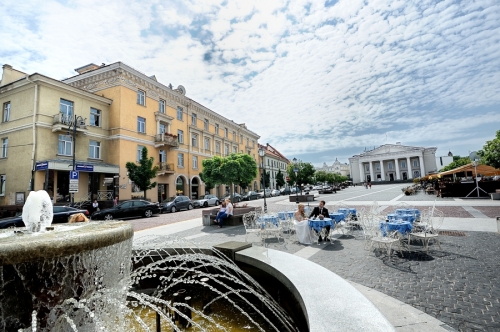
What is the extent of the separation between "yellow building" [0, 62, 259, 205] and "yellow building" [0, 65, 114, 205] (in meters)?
0.07

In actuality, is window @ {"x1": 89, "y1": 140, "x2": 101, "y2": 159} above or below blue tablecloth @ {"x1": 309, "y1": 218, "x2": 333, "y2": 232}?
above

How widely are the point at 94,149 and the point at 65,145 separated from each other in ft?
8.00

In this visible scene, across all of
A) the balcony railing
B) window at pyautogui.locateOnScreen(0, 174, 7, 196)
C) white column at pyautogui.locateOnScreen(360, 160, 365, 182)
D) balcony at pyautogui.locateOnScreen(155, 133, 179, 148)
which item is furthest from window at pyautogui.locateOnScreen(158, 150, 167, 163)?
white column at pyautogui.locateOnScreen(360, 160, 365, 182)

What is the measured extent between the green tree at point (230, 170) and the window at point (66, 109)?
12451 millimetres

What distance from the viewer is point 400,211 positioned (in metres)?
10.1

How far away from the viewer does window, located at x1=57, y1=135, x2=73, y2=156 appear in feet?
68.6

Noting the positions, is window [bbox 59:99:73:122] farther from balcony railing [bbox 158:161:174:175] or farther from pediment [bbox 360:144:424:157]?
pediment [bbox 360:144:424:157]

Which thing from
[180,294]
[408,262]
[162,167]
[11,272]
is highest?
[162,167]

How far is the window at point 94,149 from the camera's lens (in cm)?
2308

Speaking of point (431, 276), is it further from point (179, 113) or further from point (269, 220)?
point (179, 113)

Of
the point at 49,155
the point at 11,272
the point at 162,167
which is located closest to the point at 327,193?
the point at 162,167

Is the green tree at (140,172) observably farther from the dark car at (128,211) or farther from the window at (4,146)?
the window at (4,146)

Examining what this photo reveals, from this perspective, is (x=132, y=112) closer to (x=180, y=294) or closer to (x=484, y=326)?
(x=180, y=294)

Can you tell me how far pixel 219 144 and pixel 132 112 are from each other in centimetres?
1774
